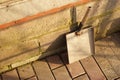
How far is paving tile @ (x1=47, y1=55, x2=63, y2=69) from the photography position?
364cm

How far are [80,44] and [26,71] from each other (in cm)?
88

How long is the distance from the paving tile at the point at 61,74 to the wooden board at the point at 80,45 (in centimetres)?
18

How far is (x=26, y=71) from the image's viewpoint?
11.8ft

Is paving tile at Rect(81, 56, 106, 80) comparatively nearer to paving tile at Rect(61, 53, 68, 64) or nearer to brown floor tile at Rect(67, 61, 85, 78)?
brown floor tile at Rect(67, 61, 85, 78)

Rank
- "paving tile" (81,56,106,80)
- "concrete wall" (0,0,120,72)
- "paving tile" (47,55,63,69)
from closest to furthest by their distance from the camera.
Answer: "concrete wall" (0,0,120,72)
"paving tile" (81,56,106,80)
"paving tile" (47,55,63,69)

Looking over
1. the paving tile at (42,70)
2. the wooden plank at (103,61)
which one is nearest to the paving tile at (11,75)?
the paving tile at (42,70)

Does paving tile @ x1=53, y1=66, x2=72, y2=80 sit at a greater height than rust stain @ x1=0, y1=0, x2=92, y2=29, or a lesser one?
lesser

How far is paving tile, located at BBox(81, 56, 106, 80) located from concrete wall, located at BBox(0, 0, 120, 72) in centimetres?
41

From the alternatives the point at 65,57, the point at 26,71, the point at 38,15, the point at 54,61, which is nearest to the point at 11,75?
the point at 26,71

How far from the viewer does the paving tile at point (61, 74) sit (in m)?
3.49

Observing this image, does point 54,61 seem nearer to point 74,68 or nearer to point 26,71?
point 74,68

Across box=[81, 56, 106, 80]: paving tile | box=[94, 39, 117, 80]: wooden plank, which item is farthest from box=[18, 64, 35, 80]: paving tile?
box=[94, 39, 117, 80]: wooden plank

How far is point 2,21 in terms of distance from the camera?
290 cm

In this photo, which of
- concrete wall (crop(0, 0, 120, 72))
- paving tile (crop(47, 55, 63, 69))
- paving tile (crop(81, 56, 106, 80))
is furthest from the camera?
paving tile (crop(47, 55, 63, 69))
